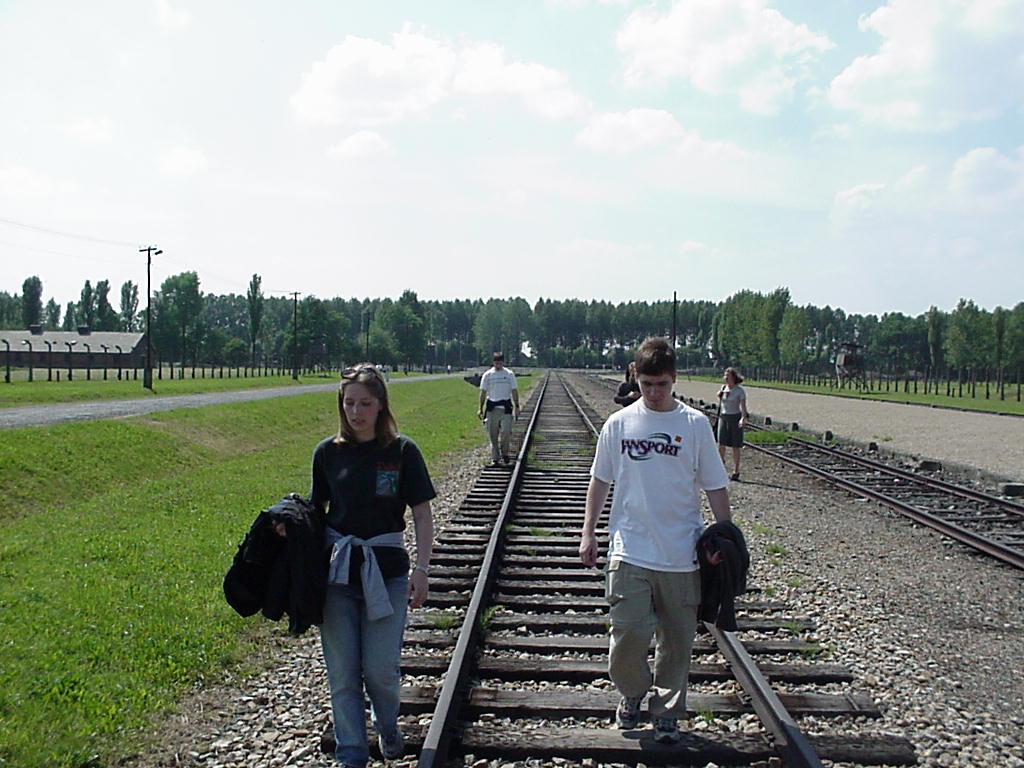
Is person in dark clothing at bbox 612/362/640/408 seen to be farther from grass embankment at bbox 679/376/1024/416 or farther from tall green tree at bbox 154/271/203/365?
tall green tree at bbox 154/271/203/365

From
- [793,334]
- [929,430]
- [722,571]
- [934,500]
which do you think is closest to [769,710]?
[722,571]

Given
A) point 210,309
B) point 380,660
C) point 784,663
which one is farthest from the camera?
point 210,309

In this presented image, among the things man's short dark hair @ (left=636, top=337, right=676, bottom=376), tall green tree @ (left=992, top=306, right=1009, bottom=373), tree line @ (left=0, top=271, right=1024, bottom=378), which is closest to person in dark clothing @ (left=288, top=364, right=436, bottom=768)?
man's short dark hair @ (left=636, top=337, right=676, bottom=376)

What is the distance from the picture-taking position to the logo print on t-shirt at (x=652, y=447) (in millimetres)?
4215

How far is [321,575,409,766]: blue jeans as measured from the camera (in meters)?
3.97

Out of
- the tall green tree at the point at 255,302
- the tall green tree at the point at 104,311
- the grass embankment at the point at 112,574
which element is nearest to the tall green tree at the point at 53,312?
A: the tall green tree at the point at 104,311

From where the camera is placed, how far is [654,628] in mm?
4398

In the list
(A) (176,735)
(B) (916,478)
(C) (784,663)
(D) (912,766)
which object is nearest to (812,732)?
(D) (912,766)

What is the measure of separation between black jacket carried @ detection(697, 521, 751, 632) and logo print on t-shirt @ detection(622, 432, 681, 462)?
1.32 feet

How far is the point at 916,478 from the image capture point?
Result: 15.3m

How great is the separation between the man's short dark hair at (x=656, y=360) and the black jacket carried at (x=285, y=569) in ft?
5.48

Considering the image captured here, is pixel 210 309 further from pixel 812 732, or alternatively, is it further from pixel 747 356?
pixel 812 732

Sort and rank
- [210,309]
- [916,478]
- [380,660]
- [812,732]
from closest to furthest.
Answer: [380,660] → [812,732] → [916,478] → [210,309]

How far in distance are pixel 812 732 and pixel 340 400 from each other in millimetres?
2960
